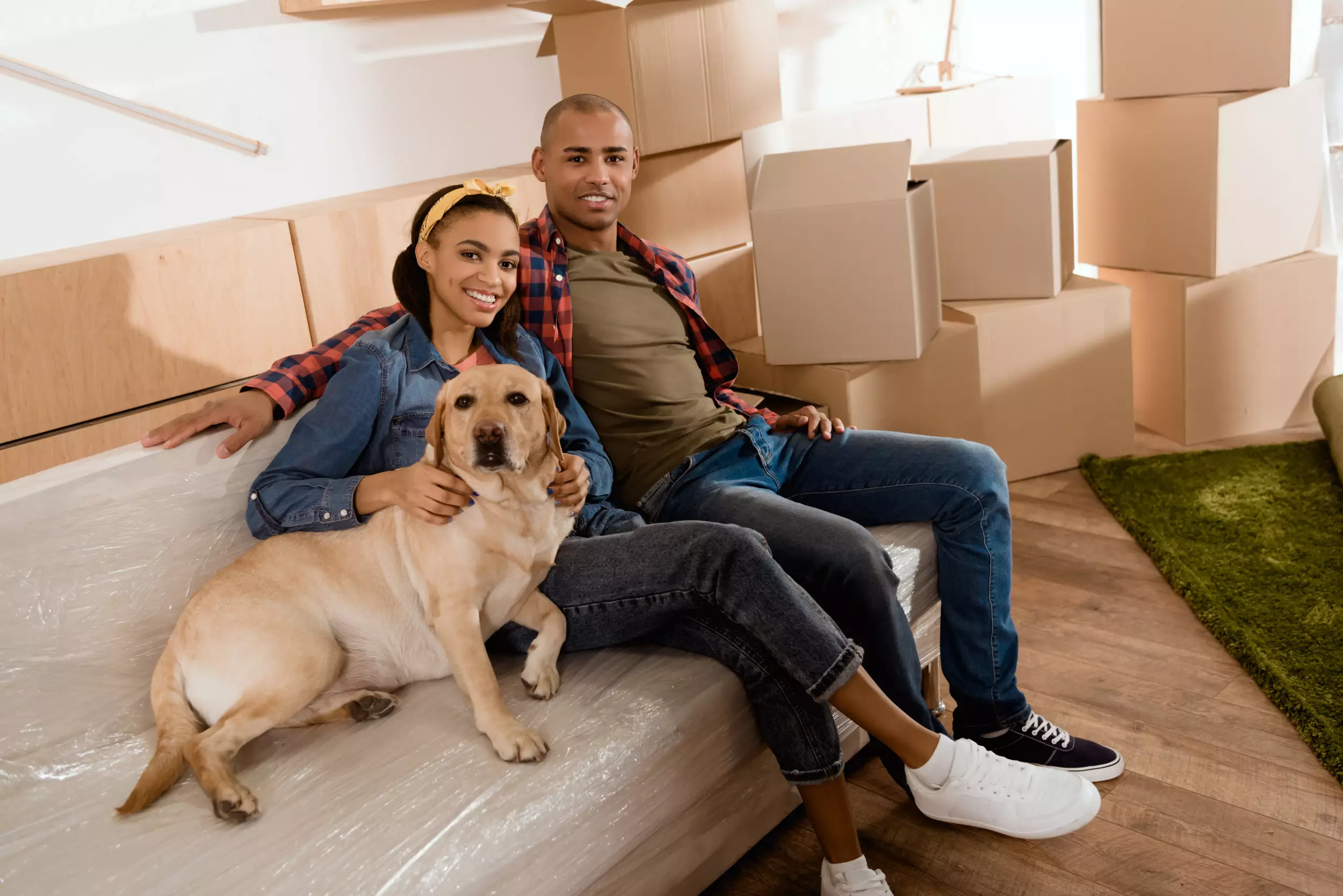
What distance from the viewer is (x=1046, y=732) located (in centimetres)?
182

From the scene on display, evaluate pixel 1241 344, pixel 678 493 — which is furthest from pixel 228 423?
pixel 1241 344

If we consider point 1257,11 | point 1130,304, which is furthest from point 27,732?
point 1257,11

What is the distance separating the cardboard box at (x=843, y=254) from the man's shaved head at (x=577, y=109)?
21.0 inches

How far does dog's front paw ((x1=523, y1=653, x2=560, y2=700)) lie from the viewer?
1.51 meters

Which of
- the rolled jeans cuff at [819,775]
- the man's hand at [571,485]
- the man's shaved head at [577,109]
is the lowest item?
the rolled jeans cuff at [819,775]

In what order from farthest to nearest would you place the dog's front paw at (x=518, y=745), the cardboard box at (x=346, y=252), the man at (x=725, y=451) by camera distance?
the cardboard box at (x=346, y=252) → the man at (x=725, y=451) → the dog's front paw at (x=518, y=745)

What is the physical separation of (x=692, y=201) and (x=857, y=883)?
182cm

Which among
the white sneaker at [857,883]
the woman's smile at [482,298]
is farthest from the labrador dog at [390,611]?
the white sneaker at [857,883]

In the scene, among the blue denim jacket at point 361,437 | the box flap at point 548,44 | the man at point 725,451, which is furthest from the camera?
the box flap at point 548,44

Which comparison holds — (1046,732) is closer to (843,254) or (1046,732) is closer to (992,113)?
(843,254)

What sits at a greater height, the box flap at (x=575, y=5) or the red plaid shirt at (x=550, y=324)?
the box flap at (x=575, y=5)

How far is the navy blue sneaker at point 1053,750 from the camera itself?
1804 millimetres

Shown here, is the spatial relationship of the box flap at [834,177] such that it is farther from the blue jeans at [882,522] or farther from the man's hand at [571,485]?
the man's hand at [571,485]

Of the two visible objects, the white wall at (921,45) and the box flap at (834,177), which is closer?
the box flap at (834,177)
